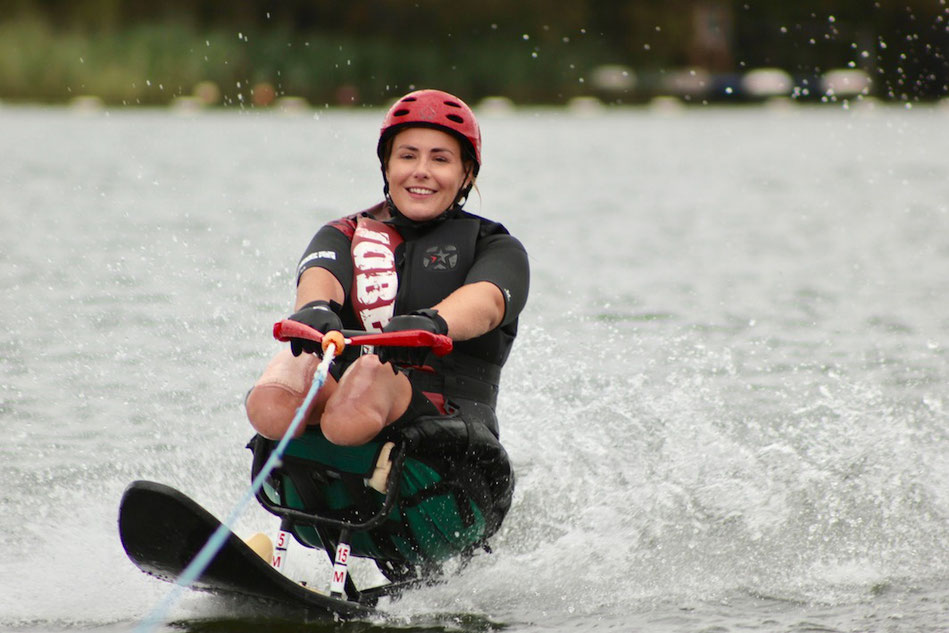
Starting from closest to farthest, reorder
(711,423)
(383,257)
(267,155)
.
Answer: (383,257), (711,423), (267,155)

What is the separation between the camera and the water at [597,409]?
189 inches

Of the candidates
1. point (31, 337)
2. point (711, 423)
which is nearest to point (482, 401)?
point (711, 423)

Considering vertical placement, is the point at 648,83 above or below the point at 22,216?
above

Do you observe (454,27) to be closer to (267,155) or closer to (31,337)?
(267,155)

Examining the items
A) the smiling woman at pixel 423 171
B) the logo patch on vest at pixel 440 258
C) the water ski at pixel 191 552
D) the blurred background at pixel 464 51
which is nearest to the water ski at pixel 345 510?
the water ski at pixel 191 552

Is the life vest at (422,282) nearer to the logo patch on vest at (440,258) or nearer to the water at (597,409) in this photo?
the logo patch on vest at (440,258)

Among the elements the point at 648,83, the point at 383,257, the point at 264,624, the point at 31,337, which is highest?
the point at 648,83

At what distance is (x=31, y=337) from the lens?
905 centimetres

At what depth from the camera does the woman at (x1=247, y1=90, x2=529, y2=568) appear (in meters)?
4.11

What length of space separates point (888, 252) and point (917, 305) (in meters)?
4.04

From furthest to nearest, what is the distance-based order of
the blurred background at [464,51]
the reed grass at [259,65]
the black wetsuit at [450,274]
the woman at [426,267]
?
1. the blurred background at [464,51]
2. the reed grass at [259,65]
3. the black wetsuit at [450,274]
4. the woman at [426,267]

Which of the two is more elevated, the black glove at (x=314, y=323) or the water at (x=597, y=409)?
the black glove at (x=314, y=323)

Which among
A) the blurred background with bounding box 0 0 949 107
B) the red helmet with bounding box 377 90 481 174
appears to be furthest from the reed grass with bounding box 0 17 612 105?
the red helmet with bounding box 377 90 481 174

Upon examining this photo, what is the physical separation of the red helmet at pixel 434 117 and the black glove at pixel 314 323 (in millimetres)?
851
